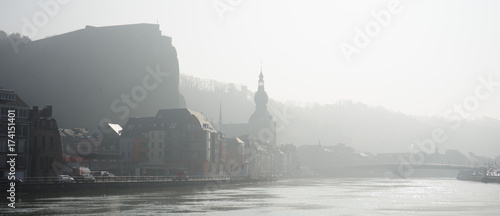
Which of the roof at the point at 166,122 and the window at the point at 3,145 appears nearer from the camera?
the window at the point at 3,145

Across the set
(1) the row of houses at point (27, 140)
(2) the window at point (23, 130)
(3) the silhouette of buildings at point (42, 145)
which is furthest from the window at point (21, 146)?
(3) the silhouette of buildings at point (42, 145)

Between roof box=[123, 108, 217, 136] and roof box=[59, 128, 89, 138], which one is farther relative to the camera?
roof box=[59, 128, 89, 138]

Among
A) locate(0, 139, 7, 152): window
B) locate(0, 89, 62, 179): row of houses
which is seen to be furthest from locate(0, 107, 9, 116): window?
locate(0, 139, 7, 152): window

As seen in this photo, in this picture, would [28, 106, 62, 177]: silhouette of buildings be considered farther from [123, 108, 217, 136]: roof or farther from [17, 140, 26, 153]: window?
[123, 108, 217, 136]: roof

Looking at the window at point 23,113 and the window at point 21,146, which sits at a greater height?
the window at point 23,113

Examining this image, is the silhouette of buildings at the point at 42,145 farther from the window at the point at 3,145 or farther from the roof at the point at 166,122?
the roof at the point at 166,122

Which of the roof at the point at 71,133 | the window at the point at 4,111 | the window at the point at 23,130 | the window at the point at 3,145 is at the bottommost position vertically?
the window at the point at 3,145

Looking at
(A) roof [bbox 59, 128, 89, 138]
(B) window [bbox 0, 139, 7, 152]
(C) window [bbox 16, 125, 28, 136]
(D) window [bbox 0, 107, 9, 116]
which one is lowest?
(B) window [bbox 0, 139, 7, 152]

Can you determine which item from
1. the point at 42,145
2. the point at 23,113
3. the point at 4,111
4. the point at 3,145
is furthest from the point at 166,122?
the point at 3,145

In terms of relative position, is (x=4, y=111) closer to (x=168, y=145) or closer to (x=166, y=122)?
(x=168, y=145)

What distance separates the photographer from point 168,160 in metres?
139

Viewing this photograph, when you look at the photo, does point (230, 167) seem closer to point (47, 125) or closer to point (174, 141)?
point (174, 141)

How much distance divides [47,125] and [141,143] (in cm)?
4476

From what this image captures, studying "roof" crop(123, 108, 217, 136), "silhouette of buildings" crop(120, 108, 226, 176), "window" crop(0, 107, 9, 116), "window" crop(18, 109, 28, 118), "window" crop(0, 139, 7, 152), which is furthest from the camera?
"roof" crop(123, 108, 217, 136)
